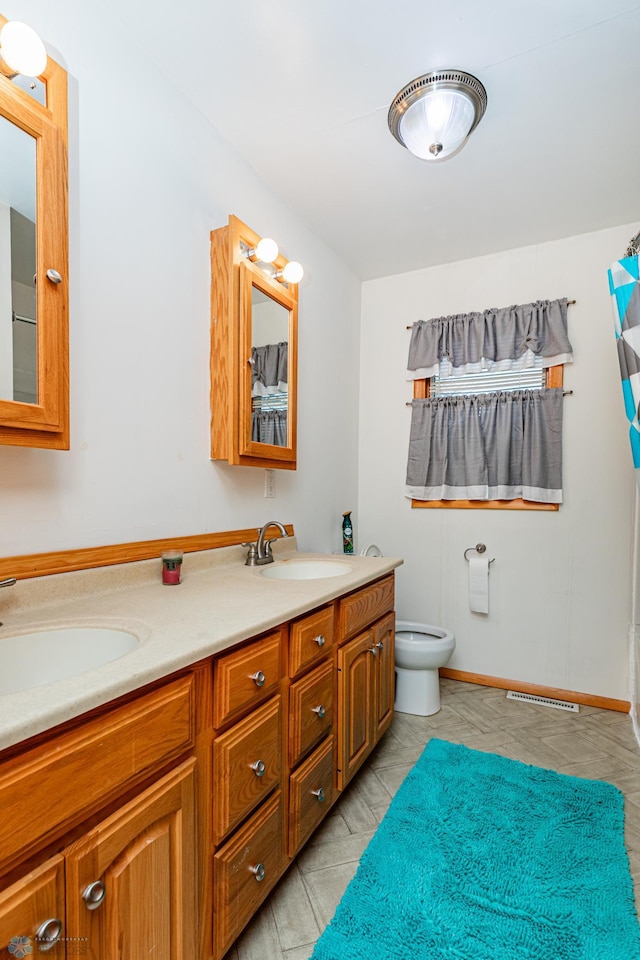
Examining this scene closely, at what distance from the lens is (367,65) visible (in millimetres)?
1457

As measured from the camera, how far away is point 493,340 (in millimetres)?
2607

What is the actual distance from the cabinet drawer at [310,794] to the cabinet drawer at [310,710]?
0.15 ft

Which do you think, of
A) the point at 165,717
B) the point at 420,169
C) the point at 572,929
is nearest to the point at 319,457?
the point at 420,169

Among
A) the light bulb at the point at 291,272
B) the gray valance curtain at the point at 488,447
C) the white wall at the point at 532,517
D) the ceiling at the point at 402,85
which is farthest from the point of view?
the gray valance curtain at the point at 488,447

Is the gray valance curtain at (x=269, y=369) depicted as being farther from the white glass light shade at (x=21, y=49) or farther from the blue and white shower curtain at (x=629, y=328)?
the blue and white shower curtain at (x=629, y=328)

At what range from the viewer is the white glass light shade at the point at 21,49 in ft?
3.09

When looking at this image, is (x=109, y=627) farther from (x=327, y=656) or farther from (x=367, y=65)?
(x=367, y=65)

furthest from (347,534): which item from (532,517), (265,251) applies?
(265,251)

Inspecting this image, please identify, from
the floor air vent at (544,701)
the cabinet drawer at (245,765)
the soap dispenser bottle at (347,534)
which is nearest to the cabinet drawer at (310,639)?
the cabinet drawer at (245,765)

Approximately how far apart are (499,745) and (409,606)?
0.94m

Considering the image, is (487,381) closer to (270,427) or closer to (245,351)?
(270,427)

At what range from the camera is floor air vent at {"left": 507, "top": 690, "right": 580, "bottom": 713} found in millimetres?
2383

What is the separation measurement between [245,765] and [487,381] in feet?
7.61

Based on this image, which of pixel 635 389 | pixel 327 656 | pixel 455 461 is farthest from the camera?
pixel 455 461
